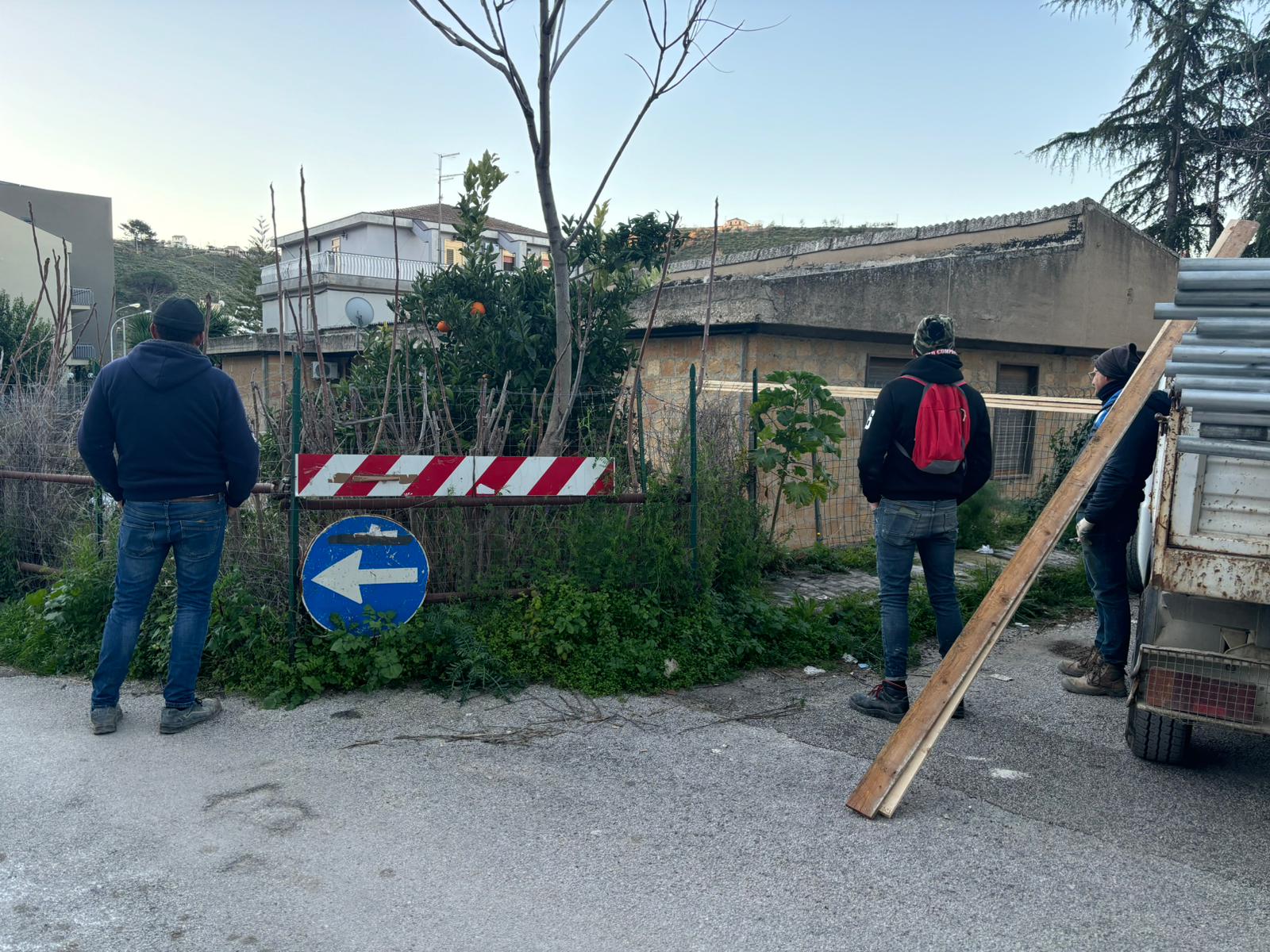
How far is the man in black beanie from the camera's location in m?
5.48

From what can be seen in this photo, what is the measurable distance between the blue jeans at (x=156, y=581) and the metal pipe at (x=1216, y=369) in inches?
174

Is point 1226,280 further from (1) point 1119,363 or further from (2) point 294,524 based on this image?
(2) point 294,524

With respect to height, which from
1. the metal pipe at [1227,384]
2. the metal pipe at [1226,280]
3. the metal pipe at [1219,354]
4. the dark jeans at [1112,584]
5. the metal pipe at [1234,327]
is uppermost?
the metal pipe at [1226,280]

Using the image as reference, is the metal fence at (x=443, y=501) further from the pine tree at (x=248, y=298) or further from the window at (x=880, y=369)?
the pine tree at (x=248, y=298)

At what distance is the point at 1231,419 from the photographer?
3535 millimetres

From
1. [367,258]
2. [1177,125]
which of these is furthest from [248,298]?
[1177,125]

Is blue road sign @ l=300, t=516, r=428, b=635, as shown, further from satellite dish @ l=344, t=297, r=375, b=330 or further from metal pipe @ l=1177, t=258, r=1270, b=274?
metal pipe @ l=1177, t=258, r=1270, b=274

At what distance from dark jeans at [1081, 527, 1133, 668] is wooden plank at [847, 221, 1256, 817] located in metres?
1.28

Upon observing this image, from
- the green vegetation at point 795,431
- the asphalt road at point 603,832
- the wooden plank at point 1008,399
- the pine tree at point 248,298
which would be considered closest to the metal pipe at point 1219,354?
the asphalt road at point 603,832

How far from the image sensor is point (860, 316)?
10.1 m

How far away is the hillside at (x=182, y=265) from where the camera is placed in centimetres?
7294

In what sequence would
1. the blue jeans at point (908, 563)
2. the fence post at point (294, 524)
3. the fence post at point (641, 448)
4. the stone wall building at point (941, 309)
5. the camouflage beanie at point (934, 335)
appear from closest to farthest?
the blue jeans at point (908, 563)
the camouflage beanie at point (934, 335)
the fence post at point (294, 524)
the fence post at point (641, 448)
the stone wall building at point (941, 309)

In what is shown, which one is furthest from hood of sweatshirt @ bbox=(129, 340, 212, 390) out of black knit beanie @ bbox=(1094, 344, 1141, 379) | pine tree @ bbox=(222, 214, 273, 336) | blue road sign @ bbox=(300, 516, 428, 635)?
pine tree @ bbox=(222, 214, 273, 336)

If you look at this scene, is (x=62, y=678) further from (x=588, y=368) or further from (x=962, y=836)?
(x=962, y=836)
